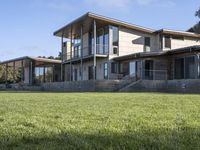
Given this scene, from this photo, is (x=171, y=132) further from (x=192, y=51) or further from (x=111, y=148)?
(x=192, y=51)

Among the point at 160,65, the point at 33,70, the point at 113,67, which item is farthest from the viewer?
the point at 33,70

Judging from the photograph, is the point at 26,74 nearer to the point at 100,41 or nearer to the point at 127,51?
the point at 100,41

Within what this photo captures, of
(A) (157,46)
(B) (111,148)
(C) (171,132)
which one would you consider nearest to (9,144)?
(B) (111,148)

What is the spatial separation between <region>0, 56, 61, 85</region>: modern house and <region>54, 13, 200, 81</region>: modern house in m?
8.67

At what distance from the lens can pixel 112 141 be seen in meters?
4.73

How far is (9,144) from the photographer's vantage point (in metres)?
4.70

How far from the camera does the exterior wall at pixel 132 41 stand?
37.0m

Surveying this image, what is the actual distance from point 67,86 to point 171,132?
29.9 m

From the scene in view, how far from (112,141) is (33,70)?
50.5 meters

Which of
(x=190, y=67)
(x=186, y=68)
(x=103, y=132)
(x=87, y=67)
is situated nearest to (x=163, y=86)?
(x=190, y=67)

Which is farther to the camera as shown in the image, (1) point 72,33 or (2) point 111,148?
(1) point 72,33

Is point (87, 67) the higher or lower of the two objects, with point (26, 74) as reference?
higher

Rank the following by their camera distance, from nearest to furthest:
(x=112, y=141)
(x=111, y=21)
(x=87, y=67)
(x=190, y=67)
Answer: (x=112, y=141) → (x=190, y=67) → (x=111, y=21) → (x=87, y=67)

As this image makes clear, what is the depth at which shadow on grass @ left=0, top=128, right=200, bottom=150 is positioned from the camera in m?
4.41
